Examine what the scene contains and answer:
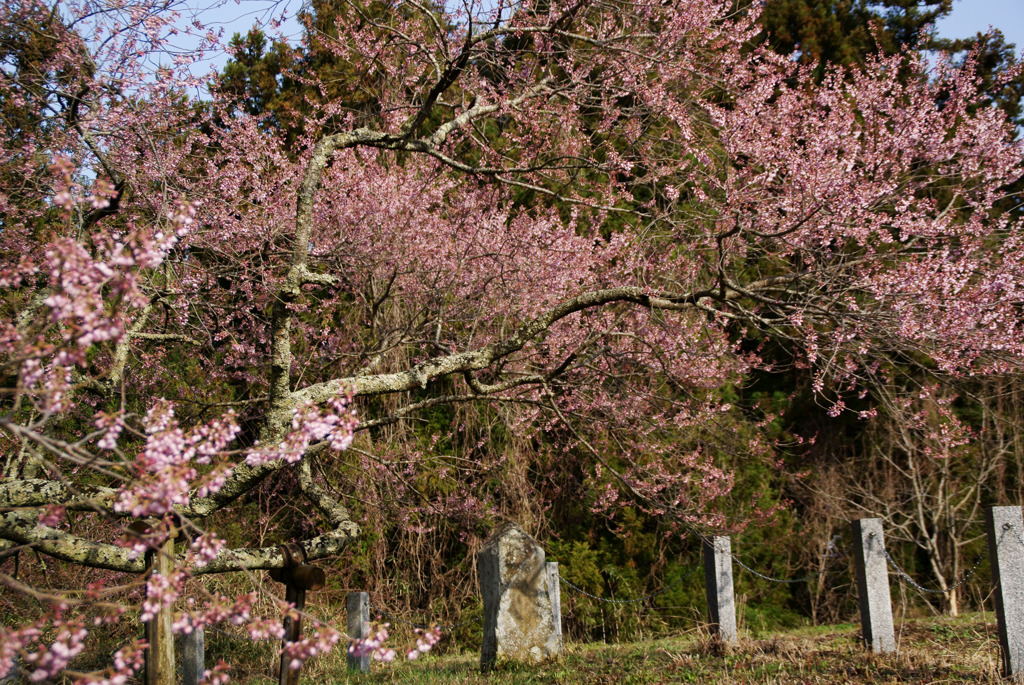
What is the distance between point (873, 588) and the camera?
207 inches

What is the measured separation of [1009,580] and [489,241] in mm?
5708

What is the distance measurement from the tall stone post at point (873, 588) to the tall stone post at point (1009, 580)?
733 mm

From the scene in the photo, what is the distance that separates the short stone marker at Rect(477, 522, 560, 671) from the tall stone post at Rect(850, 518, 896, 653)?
225cm

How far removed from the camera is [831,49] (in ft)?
42.3

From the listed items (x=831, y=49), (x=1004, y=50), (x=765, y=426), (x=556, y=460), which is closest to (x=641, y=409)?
(x=556, y=460)

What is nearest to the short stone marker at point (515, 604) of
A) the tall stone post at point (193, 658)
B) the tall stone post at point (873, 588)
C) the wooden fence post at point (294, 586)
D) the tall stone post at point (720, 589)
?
the tall stone post at point (720, 589)

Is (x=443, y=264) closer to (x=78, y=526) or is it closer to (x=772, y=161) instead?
(x=772, y=161)

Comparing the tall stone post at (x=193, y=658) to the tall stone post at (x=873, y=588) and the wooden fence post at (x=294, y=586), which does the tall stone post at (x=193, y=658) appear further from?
the tall stone post at (x=873, y=588)

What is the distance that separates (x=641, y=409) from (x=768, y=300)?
3.33 m

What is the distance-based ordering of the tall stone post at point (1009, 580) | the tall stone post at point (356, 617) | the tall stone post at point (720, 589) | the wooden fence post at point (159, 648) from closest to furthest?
1. the wooden fence post at point (159, 648)
2. the tall stone post at point (1009, 580)
3. the tall stone post at point (720, 589)
4. the tall stone post at point (356, 617)

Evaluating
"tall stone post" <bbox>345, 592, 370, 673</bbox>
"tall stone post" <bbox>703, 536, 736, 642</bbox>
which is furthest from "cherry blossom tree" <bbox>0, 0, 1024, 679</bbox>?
"tall stone post" <bbox>345, 592, 370, 673</bbox>

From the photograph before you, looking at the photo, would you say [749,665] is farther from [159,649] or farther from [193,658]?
[193,658]

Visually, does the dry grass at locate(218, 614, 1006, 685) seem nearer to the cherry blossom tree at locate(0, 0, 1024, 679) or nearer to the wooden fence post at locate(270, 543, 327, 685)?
the cherry blossom tree at locate(0, 0, 1024, 679)

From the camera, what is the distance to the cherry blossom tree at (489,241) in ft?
17.9
